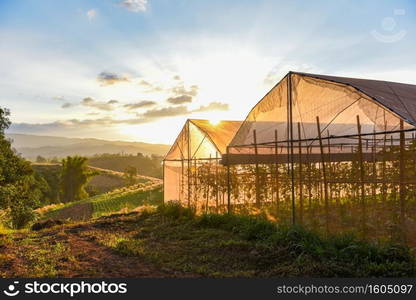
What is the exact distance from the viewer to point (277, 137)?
34.0ft

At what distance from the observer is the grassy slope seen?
614 cm

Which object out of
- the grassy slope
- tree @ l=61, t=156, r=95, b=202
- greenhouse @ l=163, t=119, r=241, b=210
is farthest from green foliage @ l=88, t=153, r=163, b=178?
the grassy slope

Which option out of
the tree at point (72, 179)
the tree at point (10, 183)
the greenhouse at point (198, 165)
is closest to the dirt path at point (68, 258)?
the tree at point (10, 183)

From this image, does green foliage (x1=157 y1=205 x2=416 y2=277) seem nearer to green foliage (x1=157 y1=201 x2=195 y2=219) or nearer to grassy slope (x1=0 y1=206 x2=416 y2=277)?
grassy slope (x1=0 y1=206 x2=416 y2=277)

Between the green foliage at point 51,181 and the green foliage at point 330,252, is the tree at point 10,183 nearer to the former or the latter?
the green foliage at point 330,252

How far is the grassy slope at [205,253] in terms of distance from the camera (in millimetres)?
6145

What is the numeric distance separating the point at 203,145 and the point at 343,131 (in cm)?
544

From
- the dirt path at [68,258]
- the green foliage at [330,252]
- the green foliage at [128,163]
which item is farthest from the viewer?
the green foliage at [128,163]

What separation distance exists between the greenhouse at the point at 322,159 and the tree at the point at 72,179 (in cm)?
3637

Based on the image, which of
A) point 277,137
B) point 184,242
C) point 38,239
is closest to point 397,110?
point 277,137

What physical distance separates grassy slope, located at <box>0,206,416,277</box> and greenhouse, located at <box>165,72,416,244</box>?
1035 millimetres

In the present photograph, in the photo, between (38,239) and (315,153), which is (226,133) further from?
(38,239)

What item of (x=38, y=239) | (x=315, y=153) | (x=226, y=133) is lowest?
(x=38, y=239)

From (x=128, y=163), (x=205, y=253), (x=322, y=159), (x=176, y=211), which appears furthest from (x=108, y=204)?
(x=128, y=163)
